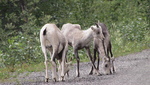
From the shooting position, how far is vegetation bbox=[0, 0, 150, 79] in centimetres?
1727

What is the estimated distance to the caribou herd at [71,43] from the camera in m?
11.1

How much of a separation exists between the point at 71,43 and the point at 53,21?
10703 mm

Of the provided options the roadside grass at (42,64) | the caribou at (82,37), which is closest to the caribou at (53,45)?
the caribou at (82,37)

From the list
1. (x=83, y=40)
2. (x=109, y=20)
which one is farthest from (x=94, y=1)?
(x=83, y=40)

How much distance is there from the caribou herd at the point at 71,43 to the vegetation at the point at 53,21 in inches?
92.9

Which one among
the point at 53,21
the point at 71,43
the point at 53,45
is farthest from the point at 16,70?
the point at 53,21

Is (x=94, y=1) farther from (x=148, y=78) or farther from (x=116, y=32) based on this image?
(x=148, y=78)

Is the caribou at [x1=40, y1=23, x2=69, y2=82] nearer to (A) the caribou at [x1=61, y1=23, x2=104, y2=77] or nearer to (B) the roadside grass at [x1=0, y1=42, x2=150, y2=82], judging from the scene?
(A) the caribou at [x1=61, y1=23, x2=104, y2=77]

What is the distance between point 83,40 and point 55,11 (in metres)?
13.4

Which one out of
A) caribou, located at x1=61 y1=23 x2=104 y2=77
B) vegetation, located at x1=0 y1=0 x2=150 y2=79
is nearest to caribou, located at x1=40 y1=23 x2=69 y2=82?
caribou, located at x1=61 y1=23 x2=104 y2=77

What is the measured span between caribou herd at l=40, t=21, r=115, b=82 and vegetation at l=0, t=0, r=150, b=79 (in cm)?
236

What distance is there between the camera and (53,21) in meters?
23.8

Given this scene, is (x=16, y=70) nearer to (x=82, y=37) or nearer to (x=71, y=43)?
(x=71, y=43)

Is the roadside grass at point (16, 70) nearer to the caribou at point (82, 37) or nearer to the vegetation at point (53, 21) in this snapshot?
the vegetation at point (53, 21)
